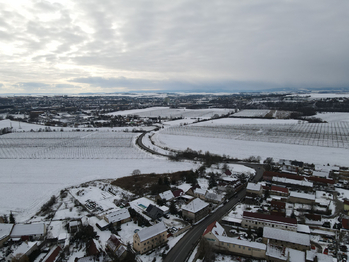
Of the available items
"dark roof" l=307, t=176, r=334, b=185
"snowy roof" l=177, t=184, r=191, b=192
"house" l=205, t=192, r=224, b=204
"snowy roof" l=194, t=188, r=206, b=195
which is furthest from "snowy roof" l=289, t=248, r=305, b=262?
"dark roof" l=307, t=176, r=334, b=185

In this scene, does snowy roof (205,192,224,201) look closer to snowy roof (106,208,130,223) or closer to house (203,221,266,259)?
house (203,221,266,259)

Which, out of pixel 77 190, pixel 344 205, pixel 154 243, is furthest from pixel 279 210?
pixel 77 190

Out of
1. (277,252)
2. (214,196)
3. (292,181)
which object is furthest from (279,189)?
(277,252)

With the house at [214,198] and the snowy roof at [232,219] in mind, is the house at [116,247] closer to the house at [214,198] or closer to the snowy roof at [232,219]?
the snowy roof at [232,219]

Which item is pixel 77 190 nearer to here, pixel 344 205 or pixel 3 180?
pixel 3 180

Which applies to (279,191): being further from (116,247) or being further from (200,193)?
(116,247)

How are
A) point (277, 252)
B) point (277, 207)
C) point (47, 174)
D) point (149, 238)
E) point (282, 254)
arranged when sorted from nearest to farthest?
point (282, 254) → point (277, 252) → point (149, 238) → point (277, 207) → point (47, 174)

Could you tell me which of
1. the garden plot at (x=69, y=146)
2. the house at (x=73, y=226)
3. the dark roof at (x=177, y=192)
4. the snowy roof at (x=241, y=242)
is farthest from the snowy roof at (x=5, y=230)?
the garden plot at (x=69, y=146)
